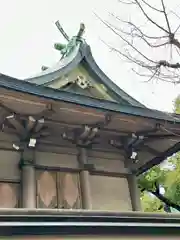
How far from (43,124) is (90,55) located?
81.6 inches

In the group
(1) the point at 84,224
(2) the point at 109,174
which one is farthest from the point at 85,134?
(1) the point at 84,224

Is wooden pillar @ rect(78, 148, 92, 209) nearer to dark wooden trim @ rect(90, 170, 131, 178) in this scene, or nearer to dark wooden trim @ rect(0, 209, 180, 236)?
dark wooden trim @ rect(90, 170, 131, 178)

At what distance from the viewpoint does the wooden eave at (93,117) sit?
496 cm

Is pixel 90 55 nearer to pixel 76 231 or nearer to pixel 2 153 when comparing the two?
pixel 2 153

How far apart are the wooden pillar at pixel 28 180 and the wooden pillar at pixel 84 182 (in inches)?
33.3

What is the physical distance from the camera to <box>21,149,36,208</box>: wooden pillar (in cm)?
521

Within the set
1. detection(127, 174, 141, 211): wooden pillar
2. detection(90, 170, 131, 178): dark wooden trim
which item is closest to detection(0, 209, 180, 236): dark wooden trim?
detection(90, 170, 131, 178): dark wooden trim

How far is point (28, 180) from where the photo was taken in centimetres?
531

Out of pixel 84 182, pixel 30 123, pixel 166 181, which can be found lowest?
pixel 84 182

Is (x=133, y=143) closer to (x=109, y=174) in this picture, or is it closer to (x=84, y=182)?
(x=109, y=174)

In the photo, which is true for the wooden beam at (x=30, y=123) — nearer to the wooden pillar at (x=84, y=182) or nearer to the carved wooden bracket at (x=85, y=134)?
the carved wooden bracket at (x=85, y=134)

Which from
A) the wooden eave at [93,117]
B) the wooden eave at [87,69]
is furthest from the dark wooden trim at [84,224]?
the wooden eave at [87,69]

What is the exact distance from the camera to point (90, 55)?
6867 mm

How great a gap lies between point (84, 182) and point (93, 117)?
111 centimetres
